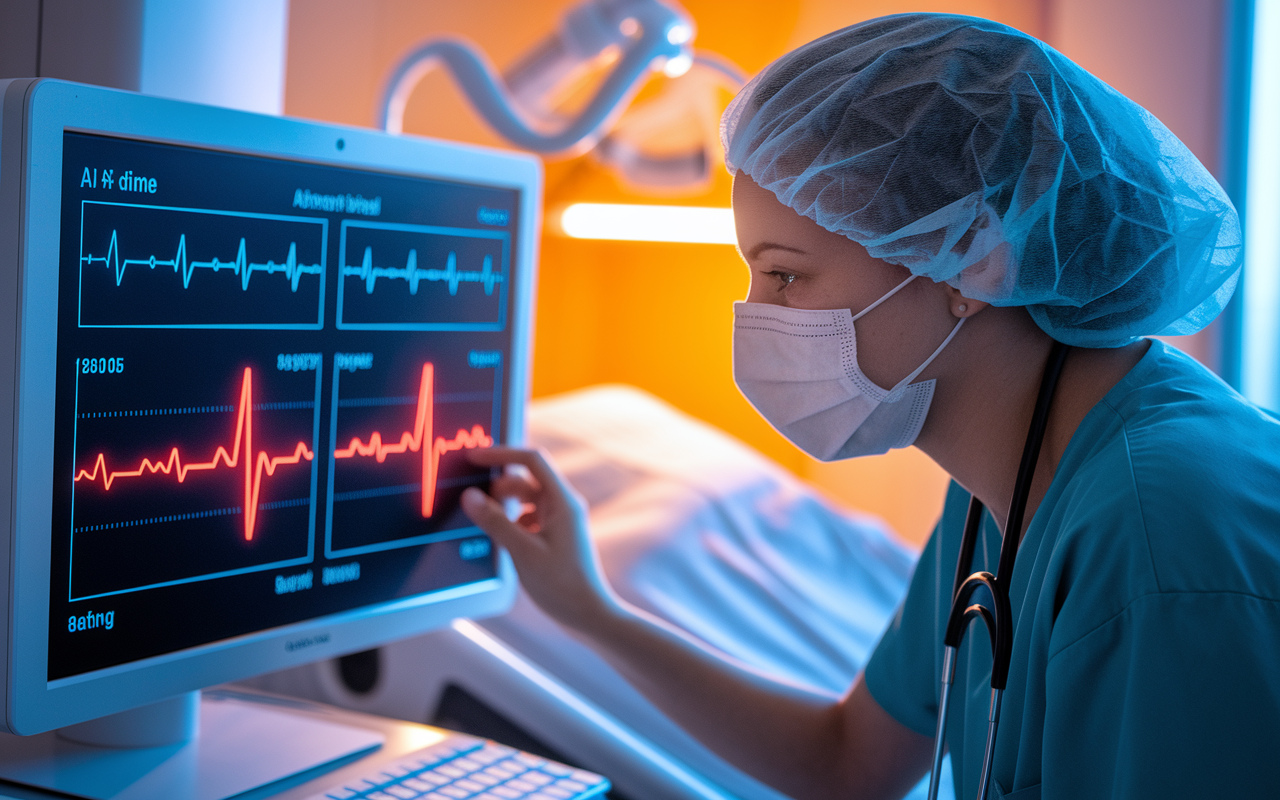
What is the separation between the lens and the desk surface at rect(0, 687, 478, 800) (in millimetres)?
854

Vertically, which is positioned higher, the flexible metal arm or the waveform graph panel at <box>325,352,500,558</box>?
the flexible metal arm

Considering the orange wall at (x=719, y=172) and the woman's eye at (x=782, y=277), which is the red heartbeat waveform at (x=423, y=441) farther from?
the orange wall at (x=719, y=172)

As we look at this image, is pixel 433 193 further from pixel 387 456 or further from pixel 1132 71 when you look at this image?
pixel 1132 71

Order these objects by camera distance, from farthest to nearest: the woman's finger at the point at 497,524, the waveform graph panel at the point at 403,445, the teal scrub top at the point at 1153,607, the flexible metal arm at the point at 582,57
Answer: the flexible metal arm at the point at 582,57, the woman's finger at the point at 497,524, the waveform graph panel at the point at 403,445, the teal scrub top at the point at 1153,607

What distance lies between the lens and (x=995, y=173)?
793 mm

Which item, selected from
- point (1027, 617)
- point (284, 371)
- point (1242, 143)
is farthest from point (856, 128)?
point (1242, 143)

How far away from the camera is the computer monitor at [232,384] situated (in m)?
0.72

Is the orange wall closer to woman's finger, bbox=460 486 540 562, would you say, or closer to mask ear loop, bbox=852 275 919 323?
woman's finger, bbox=460 486 540 562

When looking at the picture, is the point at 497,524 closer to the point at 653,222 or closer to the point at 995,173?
the point at 995,173

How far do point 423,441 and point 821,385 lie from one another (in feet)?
1.32

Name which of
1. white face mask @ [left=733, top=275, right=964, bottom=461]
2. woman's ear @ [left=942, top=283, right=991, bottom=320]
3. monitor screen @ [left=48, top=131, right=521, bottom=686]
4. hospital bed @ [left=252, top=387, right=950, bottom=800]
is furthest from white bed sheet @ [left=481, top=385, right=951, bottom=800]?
woman's ear @ [left=942, top=283, right=991, bottom=320]

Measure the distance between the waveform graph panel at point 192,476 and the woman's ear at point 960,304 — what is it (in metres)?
0.56

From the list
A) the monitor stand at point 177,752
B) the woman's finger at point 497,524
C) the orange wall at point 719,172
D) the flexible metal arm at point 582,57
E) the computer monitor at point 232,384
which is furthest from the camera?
the orange wall at point 719,172

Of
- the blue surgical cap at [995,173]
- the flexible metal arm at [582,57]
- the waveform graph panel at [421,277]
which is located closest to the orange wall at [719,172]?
the flexible metal arm at [582,57]
